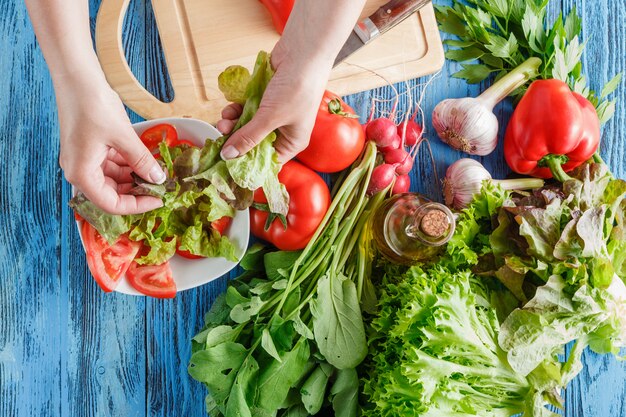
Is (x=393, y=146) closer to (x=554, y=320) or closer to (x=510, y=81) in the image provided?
(x=510, y=81)

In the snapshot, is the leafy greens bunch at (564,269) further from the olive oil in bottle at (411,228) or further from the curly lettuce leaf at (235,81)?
the curly lettuce leaf at (235,81)

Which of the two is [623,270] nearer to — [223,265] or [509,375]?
[509,375]

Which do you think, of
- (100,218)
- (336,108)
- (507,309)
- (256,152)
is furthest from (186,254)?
(507,309)

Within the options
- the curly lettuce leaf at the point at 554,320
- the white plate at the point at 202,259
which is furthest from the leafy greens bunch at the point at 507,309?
the white plate at the point at 202,259

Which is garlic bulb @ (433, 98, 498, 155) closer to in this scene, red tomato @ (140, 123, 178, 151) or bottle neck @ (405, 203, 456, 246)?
bottle neck @ (405, 203, 456, 246)

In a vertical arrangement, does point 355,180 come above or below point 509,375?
above

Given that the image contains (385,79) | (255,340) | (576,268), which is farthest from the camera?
(385,79)

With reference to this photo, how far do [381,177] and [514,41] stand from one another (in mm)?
464

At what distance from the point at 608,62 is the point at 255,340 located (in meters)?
1.09

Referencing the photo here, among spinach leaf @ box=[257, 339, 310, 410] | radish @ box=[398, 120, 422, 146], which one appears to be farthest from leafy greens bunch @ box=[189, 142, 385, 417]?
radish @ box=[398, 120, 422, 146]

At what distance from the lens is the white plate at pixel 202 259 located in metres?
1.16

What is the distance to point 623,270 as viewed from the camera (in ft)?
3.77

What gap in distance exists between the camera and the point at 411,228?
1.13 meters

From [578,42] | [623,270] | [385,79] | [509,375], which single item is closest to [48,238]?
[385,79]
